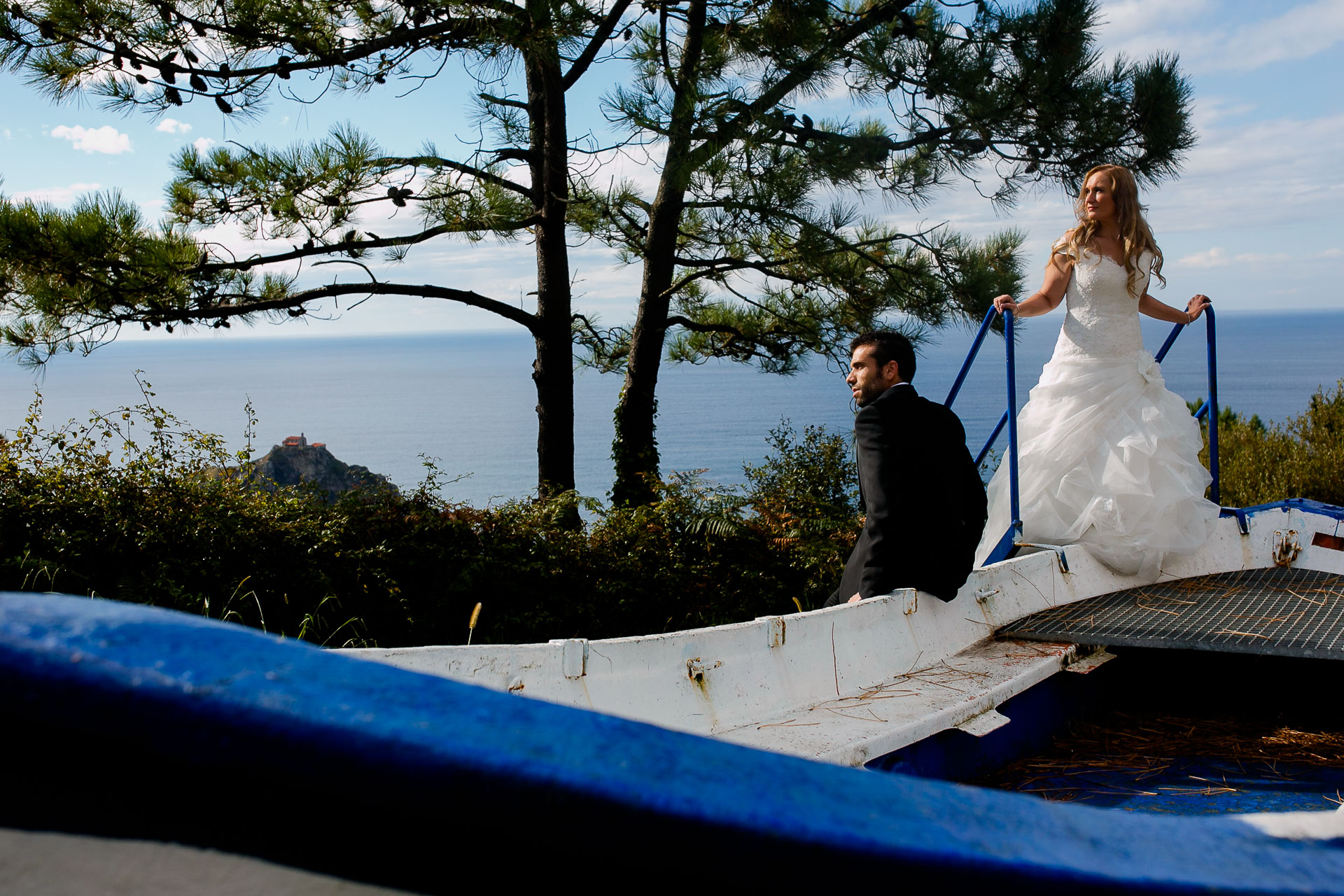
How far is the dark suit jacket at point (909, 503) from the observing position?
3553 millimetres

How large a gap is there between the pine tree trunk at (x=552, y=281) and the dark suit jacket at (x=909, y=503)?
458cm

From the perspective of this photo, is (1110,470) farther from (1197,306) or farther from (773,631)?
(773,631)

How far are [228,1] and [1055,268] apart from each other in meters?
5.12

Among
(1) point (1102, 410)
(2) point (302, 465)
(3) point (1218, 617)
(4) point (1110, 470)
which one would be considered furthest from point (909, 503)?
(2) point (302, 465)

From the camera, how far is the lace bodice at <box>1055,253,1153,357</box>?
5.01m

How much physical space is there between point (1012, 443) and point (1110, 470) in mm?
484

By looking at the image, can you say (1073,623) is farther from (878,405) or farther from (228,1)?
(228,1)

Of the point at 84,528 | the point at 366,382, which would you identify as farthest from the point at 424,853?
the point at 366,382

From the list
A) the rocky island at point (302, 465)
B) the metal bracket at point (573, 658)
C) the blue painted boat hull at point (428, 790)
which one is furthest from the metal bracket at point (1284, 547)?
the rocky island at point (302, 465)

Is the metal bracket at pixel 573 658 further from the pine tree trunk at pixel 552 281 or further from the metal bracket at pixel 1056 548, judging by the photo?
the pine tree trunk at pixel 552 281

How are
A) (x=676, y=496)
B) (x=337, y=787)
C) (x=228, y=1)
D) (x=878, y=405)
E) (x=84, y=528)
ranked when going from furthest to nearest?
1. (x=676, y=496)
2. (x=228, y=1)
3. (x=84, y=528)
4. (x=878, y=405)
5. (x=337, y=787)

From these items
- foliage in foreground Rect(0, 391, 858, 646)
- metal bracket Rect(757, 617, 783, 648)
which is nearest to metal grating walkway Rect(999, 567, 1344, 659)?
metal bracket Rect(757, 617, 783, 648)

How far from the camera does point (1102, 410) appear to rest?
16.3 feet

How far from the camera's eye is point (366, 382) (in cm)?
6328
